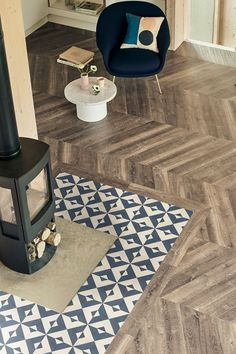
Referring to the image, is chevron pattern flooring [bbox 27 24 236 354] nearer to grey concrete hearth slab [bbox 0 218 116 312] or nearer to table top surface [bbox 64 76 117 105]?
table top surface [bbox 64 76 117 105]

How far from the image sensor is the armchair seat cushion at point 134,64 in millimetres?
6844

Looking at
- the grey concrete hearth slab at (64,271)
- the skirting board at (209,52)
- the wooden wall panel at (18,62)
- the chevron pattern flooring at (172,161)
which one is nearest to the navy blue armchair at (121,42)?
the chevron pattern flooring at (172,161)

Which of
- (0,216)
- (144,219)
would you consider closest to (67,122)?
(144,219)

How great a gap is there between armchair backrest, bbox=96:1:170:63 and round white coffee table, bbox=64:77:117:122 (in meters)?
0.43

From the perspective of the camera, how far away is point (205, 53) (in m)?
7.76

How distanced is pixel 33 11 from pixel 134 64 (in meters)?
1.85

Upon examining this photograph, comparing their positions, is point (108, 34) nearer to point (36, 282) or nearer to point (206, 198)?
point (206, 198)

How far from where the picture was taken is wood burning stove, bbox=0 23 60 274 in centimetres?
471

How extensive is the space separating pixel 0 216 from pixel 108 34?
2.72 m

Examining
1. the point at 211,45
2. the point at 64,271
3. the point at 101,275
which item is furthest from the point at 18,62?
the point at 211,45

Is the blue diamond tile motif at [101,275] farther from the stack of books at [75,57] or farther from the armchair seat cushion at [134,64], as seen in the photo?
the stack of books at [75,57]

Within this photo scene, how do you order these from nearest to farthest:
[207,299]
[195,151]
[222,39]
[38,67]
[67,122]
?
[207,299]
[195,151]
[67,122]
[38,67]
[222,39]

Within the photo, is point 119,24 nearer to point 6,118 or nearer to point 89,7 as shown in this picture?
point 89,7

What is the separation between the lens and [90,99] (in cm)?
662
